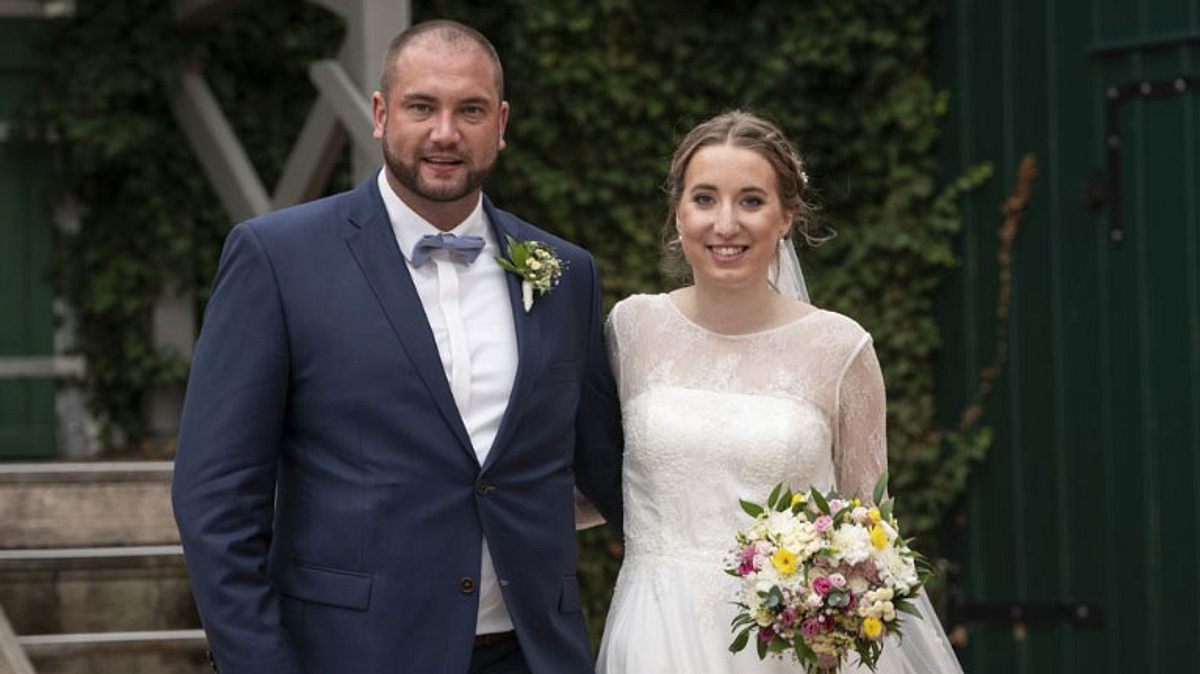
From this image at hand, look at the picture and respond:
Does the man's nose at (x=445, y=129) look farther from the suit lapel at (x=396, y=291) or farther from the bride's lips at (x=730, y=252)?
the bride's lips at (x=730, y=252)

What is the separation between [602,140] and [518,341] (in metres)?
4.21

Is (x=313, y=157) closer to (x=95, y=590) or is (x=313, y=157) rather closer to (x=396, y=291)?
(x=95, y=590)

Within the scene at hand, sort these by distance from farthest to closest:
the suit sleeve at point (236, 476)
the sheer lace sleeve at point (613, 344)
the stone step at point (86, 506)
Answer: the stone step at point (86, 506) → the sheer lace sleeve at point (613, 344) → the suit sleeve at point (236, 476)

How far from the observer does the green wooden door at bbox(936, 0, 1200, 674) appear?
6262 millimetres

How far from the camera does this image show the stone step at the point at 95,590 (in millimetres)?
5688

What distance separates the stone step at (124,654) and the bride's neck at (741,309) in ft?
7.85

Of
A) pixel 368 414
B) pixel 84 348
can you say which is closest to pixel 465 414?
pixel 368 414

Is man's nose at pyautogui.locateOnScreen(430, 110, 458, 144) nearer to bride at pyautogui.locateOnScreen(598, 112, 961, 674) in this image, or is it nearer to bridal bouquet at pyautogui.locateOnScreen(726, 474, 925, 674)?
bride at pyautogui.locateOnScreen(598, 112, 961, 674)

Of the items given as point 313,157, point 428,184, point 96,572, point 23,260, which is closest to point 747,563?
point 428,184

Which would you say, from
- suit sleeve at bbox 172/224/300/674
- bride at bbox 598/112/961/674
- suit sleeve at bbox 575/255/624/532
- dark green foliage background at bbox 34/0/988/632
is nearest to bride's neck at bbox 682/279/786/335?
bride at bbox 598/112/961/674

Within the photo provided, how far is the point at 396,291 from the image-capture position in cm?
309

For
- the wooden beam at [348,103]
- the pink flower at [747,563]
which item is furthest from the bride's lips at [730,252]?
the wooden beam at [348,103]

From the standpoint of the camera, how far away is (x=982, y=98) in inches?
274

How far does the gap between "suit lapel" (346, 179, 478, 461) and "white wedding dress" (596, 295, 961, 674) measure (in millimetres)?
678
